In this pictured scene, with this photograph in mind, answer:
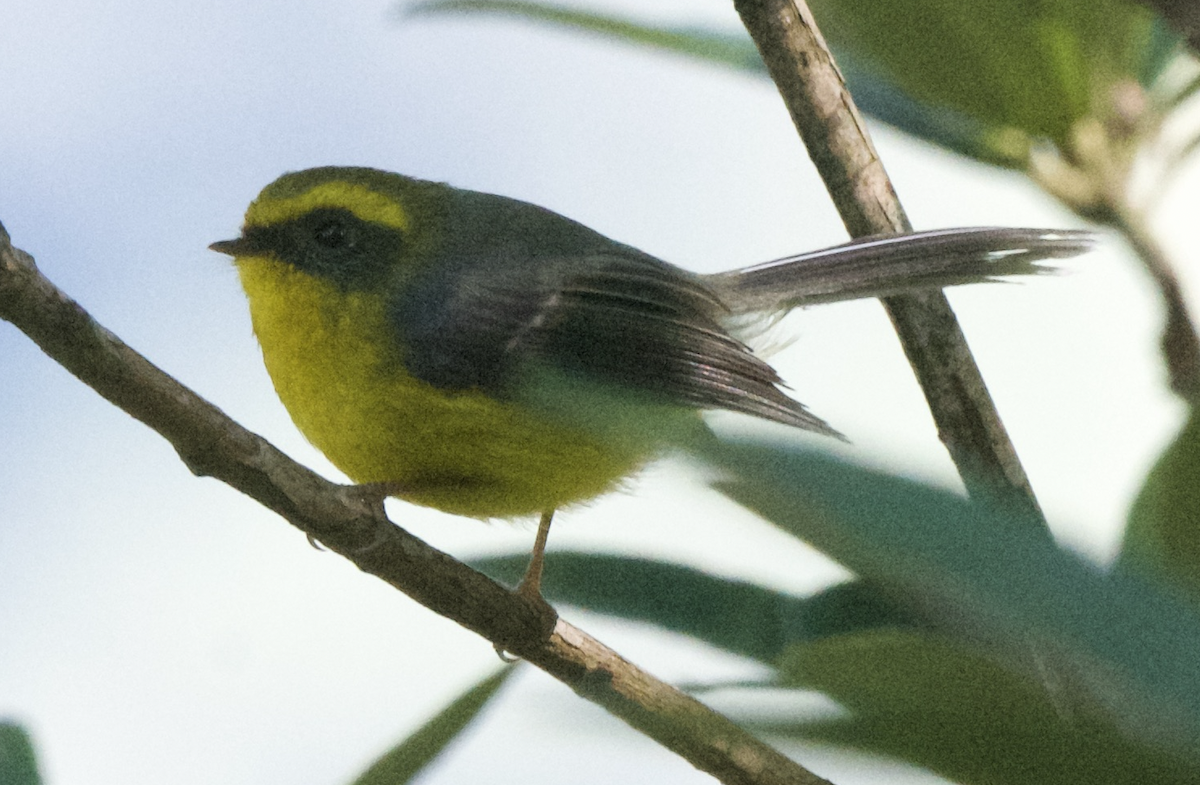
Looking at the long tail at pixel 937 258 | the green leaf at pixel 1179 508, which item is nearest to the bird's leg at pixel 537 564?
the long tail at pixel 937 258

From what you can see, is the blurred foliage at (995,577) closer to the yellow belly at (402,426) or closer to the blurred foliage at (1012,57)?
the blurred foliage at (1012,57)

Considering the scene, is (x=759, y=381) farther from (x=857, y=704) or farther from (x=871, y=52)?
(x=857, y=704)

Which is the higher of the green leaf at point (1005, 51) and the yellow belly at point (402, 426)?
the green leaf at point (1005, 51)

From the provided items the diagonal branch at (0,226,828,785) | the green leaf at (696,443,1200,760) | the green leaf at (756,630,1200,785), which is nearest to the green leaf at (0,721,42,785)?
the diagonal branch at (0,226,828,785)

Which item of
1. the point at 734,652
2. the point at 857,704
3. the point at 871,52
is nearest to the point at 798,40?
the point at 871,52

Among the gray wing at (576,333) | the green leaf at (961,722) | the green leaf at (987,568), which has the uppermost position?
the gray wing at (576,333)

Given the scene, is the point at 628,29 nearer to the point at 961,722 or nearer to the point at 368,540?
the point at 368,540
